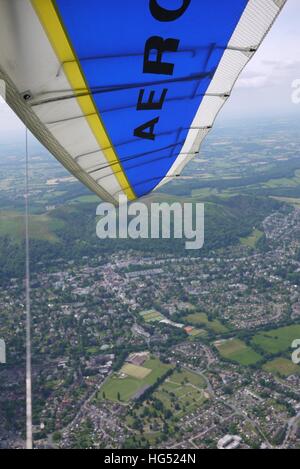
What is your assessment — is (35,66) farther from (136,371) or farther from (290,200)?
(290,200)

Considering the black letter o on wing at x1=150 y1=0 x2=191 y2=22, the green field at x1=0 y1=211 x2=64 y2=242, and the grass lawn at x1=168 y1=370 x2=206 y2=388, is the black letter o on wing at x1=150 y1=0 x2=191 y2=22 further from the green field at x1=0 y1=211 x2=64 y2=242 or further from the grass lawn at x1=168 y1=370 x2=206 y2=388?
the green field at x1=0 y1=211 x2=64 y2=242

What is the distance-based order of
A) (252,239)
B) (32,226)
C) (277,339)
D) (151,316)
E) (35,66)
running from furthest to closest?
(252,239) → (32,226) → (151,316) → (277,339) → (35,66)

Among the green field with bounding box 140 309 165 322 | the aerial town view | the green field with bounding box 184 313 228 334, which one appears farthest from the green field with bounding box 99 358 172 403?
the green field with bounding box 140 309 165 322

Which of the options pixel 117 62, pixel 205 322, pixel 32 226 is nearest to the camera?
pixel 117 62

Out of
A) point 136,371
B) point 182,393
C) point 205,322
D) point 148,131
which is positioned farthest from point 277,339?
point 148,131

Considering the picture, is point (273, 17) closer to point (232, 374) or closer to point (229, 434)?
point (229, 434)

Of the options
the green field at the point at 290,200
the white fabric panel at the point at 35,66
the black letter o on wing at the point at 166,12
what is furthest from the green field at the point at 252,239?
the black letter o on wing at the point at 166,12

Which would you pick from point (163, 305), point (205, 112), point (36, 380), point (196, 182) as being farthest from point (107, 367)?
point (196, 182)
